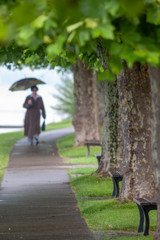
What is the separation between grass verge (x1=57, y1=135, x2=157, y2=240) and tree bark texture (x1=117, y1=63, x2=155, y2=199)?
14.5 inches

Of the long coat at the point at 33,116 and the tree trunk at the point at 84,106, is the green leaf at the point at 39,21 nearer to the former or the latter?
the long coat at the point at 33,116

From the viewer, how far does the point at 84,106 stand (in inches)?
864

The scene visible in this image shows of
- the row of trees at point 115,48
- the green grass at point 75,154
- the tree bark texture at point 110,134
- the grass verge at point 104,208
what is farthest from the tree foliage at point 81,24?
the green grass at point 75,154

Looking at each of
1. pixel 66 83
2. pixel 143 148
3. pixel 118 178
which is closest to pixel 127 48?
pixel 143 148

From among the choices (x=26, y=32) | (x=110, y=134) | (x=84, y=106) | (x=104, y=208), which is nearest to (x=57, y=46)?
(x=26, y=32)

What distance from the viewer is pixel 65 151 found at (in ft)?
66.5

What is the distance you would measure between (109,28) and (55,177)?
10.1m

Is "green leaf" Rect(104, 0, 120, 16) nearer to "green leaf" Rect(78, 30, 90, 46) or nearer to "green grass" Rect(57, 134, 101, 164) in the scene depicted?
"green leaf" Rect(78, 30, 90, 46)

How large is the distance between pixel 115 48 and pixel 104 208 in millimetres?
5771

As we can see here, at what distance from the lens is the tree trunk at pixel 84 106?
2177 centimetres

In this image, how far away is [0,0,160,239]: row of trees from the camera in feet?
9.69

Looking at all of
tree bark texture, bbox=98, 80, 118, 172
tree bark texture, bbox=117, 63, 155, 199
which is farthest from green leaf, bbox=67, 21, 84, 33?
tree bark texture, bbox=98, 80, 118, 172

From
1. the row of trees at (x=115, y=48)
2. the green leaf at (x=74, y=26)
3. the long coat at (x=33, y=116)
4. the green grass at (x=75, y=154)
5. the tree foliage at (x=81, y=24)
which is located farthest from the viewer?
the long coat at (x=33, y=116)

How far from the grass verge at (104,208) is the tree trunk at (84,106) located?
8.05 metres
